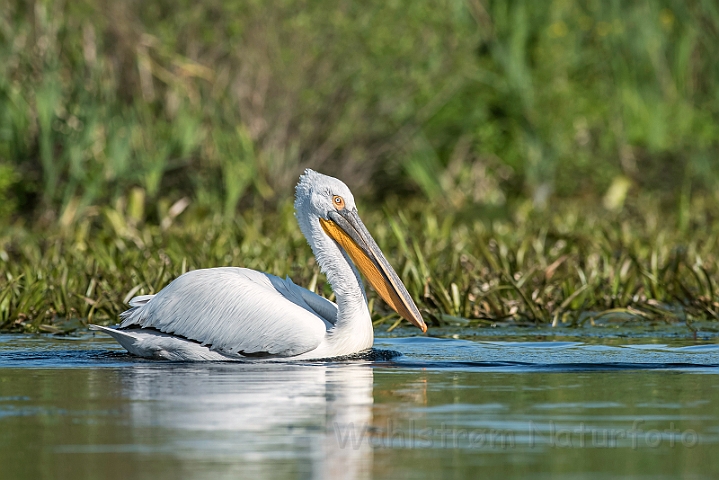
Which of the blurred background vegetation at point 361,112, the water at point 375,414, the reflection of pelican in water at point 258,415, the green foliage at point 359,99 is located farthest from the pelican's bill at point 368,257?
the green foliage at point 359,99

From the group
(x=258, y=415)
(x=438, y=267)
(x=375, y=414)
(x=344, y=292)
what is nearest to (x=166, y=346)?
(x=344, y=292)

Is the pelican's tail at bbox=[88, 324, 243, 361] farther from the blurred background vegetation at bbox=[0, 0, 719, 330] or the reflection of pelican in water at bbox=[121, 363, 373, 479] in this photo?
the blurred background vegetation at bbox=[0, 0, 719, 330]

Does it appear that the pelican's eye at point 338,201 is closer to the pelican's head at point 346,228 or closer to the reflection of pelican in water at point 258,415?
the pelican's head at point 346,228

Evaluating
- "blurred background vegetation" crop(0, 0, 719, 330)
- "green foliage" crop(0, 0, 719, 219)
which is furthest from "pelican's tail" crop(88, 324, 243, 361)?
"green foliage" crop(0, 0, 719, 219)

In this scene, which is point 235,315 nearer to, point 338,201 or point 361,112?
point 338,201

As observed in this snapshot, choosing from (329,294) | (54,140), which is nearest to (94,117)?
(54,140)

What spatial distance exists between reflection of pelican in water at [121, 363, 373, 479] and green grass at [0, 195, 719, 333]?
5.79 ft

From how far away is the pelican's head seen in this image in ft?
22.0

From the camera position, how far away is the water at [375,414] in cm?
371

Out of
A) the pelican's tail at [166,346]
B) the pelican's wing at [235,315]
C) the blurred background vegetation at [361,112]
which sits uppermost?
the blurred background vegetation at [361,112]

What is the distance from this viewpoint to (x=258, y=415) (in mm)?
4516

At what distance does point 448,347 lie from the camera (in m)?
6.70

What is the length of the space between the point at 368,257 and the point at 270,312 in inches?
29.4

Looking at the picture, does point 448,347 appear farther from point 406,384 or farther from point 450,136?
point 450,136
